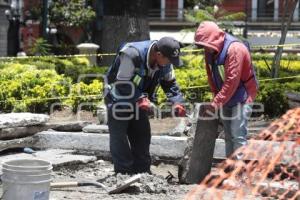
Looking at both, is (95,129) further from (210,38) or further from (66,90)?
(66,90)

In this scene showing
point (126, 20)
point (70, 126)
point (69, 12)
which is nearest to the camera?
point (70, 126)

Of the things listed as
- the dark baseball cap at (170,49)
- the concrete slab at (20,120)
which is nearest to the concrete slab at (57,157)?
the concrete slab at (20,120)

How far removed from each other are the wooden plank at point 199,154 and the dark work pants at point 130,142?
44cm

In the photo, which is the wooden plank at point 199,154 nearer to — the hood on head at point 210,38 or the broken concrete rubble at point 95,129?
the hood on head at point 210,38

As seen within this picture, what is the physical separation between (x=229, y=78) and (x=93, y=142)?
99.0 inches

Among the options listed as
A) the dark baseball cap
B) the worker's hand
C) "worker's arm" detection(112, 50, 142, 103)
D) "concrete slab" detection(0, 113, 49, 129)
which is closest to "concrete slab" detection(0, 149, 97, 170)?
"concrete slab" detection(0, 113, 49, 129)

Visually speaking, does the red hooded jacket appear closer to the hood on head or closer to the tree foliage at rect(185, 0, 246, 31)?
the hood on head

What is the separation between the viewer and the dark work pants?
7.38 meters

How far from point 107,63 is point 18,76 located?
2.82 metres

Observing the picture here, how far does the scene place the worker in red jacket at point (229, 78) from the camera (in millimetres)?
6969

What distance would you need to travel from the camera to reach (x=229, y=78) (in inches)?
273

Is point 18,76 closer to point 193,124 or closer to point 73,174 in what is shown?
point 73,174

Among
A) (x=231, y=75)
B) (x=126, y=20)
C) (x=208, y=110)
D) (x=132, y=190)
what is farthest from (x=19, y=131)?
(x=126, y=20)

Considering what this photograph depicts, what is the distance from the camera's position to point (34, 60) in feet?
52.5
